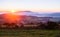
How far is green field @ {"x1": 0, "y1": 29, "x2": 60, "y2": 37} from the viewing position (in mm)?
4301

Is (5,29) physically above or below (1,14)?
below

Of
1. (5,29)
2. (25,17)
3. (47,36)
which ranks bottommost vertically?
(47,36)

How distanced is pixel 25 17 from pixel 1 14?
2.21ft

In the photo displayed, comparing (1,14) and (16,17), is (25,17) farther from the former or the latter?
(1,14)

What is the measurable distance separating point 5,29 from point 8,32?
0.13 m

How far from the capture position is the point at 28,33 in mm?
4336

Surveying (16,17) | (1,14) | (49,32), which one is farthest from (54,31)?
(1,14)

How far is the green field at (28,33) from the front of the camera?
430 centimetres

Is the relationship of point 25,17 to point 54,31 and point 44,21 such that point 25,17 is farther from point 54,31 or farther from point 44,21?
point 54,31

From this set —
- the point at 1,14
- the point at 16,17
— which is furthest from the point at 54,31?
the point at 1,14

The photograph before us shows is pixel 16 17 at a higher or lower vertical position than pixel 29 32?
higher

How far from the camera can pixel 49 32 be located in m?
4.29

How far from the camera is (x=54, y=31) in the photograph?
4.36m

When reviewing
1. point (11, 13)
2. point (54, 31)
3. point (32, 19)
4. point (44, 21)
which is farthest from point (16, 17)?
point (54, 31)
